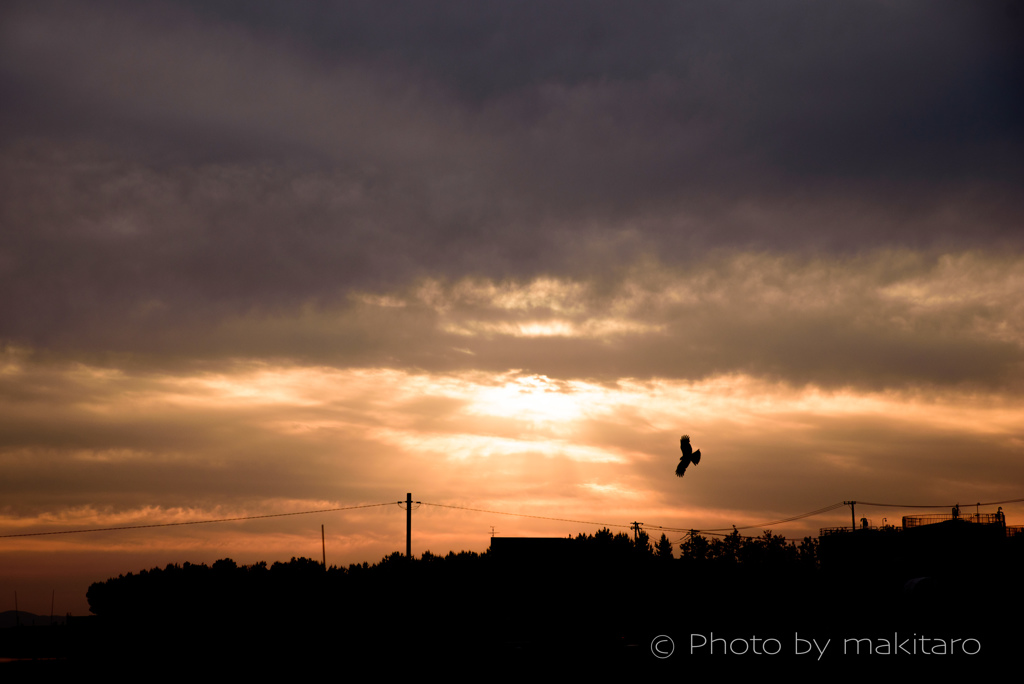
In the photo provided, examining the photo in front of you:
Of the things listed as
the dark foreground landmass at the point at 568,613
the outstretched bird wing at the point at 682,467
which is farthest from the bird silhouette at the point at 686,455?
the dark foreground landmass at the point at 568,613

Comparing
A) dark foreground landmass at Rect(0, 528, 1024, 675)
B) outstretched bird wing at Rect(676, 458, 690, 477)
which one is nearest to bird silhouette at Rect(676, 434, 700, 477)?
outstretched bird wing at Rect(676, 458, 690, 477)

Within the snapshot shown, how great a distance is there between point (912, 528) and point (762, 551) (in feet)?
274

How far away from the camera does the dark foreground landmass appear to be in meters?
39.1

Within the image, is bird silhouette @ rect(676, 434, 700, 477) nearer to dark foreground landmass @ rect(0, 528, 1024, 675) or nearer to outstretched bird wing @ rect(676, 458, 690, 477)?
outstretched bird wing @ rect(676, 458, 690, 477)

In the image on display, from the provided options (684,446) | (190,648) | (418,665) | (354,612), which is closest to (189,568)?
(354,612)

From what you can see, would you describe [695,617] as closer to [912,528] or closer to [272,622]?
[272,622]

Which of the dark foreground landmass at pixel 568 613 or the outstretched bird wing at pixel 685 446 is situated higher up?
the outstretched bird wing at pixel 685 446

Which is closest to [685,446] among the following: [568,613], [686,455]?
[686,455]

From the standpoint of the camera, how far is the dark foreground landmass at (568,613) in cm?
3906

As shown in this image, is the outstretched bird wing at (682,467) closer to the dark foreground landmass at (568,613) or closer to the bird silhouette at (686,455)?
the bird silhouette at (686,455)

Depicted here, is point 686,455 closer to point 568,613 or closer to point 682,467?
point 682,467

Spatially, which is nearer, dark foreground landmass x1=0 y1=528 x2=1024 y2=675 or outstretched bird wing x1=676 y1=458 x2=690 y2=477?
dark foreground landmass x1=0 y1=528 x2=1024 y2=675

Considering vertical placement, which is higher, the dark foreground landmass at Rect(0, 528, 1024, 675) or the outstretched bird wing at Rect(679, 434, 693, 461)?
the outstretched bird wing at Rect(679, 434, 693, 461)

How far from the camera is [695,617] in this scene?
58.9 meters
